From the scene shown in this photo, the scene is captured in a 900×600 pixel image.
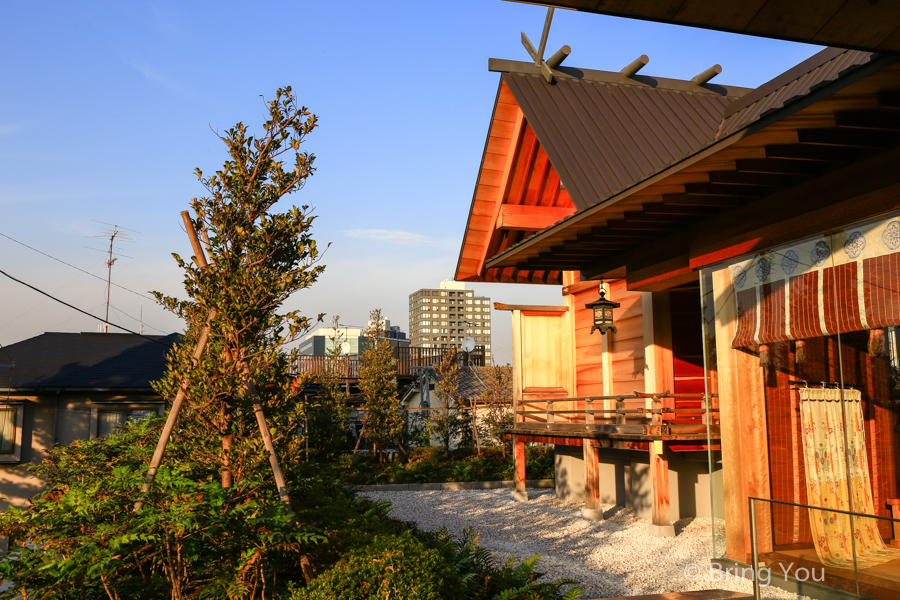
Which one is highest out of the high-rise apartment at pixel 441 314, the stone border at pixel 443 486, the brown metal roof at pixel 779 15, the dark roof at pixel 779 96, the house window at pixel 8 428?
the high-rise apartment at pixel 441 314

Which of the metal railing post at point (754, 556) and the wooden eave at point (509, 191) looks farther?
the wooden eave at point (509, 191)

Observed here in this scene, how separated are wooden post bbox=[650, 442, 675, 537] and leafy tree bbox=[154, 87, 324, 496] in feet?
21.5

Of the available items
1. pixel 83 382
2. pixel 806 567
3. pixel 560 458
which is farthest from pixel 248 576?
pixel 83 382

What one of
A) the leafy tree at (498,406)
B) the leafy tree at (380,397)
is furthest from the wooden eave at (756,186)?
the leafy tree at (498,406)

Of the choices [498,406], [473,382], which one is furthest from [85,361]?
[473,382]

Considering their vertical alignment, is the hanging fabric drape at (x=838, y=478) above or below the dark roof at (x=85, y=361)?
below

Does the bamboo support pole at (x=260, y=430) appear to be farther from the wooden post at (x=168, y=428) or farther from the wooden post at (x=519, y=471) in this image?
the wooden post at (x=519, y=471)

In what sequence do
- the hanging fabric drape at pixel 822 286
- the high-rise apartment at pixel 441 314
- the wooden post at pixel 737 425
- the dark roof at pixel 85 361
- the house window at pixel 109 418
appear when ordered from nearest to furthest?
the hanging fabric drape at pixel 822 286 < the wooden post at pixel 737 425 < the dark roof at pixel 85 361 < the house window at pixel 109 418 < the high-rise apartment at pixel 441 314

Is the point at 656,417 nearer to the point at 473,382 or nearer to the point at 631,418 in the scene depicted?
the point at 631,418

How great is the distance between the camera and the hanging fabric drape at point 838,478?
16.0ft

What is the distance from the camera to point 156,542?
218 inches

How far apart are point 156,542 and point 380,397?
15.8 meters

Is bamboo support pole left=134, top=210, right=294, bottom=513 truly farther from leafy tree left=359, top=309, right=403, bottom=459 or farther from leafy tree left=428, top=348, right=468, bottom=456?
leafy tree left=428, top=348, right=468, bottom=456

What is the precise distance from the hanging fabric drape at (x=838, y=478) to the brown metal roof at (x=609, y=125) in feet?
15.4
